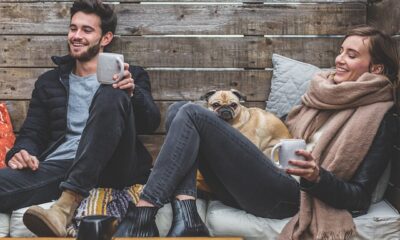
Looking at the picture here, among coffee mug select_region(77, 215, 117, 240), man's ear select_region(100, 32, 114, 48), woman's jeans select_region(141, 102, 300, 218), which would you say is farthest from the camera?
man's ear select_region(100, 32, 114, 48)

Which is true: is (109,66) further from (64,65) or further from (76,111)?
(64,65)

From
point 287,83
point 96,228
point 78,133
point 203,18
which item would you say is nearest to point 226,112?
point 287,83

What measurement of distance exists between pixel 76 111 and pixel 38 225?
0.94 m

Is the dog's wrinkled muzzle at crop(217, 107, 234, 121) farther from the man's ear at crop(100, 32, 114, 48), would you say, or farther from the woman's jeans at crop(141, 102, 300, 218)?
the man's ear at crop(100, 32, 114, 48)

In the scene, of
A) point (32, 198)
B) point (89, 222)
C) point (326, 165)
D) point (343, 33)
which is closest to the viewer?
point (89, 222)

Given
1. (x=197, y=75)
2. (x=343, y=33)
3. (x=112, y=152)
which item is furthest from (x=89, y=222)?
(x=343, y=33)

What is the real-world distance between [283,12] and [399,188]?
1184 millimetres

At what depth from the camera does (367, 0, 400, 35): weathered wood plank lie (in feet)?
9.21

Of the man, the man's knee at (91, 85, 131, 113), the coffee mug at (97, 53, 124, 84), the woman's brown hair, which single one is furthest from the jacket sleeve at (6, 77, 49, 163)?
the woman's brown hair

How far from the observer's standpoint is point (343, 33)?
340 cm

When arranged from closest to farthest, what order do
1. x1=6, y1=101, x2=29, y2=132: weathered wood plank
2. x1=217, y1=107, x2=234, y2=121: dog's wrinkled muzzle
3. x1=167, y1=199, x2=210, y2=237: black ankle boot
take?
x1=167, y1=199, x2=210, y2=237: black ankle boot, x1=217, y1=107, x2=234, y2=121: dog's wrinkled muzzle, x1=6, y1=101, x2=29, y2=132: weathered wood plank

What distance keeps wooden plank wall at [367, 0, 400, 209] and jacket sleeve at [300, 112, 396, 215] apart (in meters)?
0.15

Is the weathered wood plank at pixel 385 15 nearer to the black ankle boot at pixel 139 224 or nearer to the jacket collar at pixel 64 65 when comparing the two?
the black ankle boot at pixel 139 224

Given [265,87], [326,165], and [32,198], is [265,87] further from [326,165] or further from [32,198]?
[32,198]
